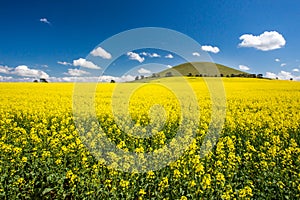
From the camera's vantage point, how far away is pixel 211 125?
9016 mm

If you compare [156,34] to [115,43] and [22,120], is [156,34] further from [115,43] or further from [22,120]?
[22,120]

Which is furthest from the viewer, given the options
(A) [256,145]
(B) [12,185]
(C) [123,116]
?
(C) [123,116]

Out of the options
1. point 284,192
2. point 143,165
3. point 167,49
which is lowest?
point 284,192

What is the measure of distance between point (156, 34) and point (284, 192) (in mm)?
7789

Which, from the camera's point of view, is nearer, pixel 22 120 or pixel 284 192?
pixel 284 192

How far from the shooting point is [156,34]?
10953 mm

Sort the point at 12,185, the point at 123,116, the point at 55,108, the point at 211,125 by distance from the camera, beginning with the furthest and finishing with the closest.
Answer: the point at 55,108
the point at 123,116
the point at 211,125
the point at 12,185

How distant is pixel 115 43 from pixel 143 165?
527 centimetres

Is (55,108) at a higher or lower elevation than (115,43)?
lower

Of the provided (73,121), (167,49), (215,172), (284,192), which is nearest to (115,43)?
(167,49)

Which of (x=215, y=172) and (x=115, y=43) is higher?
(x=115, y=43)

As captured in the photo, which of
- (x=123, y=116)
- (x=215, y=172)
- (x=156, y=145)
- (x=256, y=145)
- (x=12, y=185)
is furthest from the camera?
(x=123, y=116)

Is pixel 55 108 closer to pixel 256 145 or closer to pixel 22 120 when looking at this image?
pixel 22 120

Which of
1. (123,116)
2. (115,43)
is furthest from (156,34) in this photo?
(123,116)
